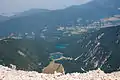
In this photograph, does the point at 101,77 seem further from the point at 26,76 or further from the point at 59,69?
the point at 59,69

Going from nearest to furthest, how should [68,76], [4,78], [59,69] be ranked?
[4,78], [68,76], [59,69]

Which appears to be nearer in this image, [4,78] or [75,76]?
[4,78]

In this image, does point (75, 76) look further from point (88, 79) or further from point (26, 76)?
point (26, 76)

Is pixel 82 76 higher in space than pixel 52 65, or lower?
higher

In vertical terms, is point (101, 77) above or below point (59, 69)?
above

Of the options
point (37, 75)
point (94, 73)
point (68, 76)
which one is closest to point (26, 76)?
point (37, 75)

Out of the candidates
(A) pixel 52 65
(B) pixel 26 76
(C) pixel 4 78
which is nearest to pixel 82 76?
(B) pixel 26 76

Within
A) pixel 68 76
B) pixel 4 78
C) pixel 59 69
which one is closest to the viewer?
pixel 4 78

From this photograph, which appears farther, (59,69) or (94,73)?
(59,69)

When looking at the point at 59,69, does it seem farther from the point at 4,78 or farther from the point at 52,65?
the point at 4,78
